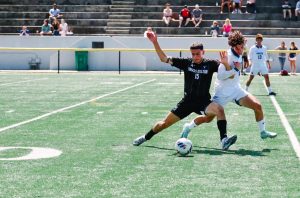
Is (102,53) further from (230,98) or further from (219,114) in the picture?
(219,114)

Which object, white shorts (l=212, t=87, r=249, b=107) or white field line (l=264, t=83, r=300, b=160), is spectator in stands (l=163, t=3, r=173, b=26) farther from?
white shorts (l=212, t=87, r=249, b=107)

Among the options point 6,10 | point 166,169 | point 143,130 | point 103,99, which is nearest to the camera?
point 166,169

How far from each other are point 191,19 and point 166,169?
33717 millimetres

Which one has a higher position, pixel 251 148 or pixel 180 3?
pixel 180 3

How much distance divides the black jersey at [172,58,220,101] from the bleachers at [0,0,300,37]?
30521mm

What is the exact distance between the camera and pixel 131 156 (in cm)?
970

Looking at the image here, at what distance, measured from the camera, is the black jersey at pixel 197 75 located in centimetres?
1080

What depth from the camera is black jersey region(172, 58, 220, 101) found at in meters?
10.8

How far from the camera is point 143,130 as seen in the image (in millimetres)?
12766

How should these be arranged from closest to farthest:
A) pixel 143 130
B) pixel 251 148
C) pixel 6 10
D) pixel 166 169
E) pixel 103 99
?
pixel 166 169 < pixel 251 148 < pixel 143 130 < pixel 103 99 < pixel 6 10

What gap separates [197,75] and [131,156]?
67.1 inches

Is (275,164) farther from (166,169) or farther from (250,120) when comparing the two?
(250,120)

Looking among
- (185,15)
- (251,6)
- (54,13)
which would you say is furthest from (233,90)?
(54,13)

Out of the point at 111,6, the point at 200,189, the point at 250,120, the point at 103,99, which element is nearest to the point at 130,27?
the point at 111,6
